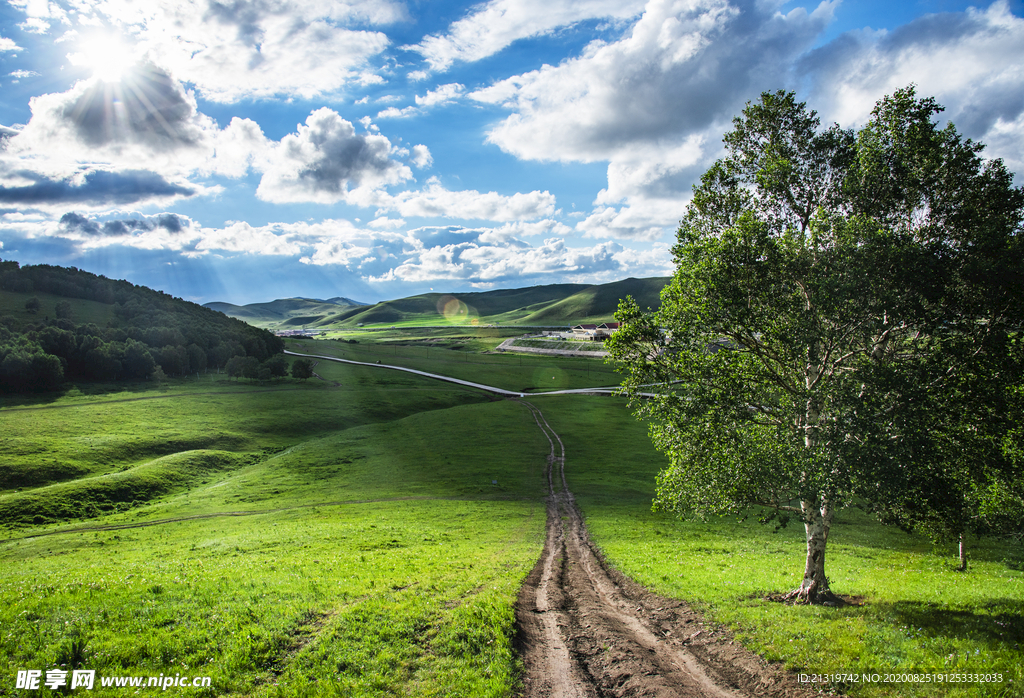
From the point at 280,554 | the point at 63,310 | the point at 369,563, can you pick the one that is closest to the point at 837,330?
the point at 369,563

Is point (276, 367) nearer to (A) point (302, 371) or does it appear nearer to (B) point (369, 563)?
(A) point (302, 371)

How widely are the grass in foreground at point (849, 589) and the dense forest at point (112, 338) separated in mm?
119107

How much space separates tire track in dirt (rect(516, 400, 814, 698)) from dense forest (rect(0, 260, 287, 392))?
126 meters

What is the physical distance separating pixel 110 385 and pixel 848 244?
140 m

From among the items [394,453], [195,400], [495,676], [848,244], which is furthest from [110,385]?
[848,244]

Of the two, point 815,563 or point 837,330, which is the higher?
point 837,330

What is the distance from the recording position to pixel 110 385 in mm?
106688

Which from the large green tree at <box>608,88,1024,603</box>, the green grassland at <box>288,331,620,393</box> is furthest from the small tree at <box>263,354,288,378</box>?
the large green tree at <box>608,88,1024,603</box>

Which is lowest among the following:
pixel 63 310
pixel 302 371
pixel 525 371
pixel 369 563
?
pixel 369 563

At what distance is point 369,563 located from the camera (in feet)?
87.8

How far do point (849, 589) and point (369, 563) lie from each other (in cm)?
2492

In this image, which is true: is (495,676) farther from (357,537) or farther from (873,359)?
(357,537)

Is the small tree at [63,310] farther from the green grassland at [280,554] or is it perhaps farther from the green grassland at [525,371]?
the green grassland at [280,554]

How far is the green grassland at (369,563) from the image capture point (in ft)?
47.2
